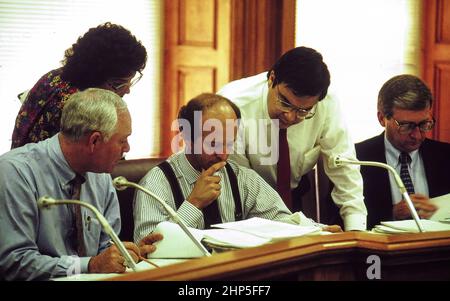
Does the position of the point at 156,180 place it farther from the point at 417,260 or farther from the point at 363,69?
the point at 363,69

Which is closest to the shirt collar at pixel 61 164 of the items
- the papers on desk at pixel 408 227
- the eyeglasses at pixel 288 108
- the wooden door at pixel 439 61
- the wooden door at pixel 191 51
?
the eyeglasses at pixel 288 108

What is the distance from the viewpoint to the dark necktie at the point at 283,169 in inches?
128

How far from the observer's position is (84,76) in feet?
9.18

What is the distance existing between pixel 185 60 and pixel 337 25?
118cm

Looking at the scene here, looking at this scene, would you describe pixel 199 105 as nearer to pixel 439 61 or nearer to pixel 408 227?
pixel 408 227

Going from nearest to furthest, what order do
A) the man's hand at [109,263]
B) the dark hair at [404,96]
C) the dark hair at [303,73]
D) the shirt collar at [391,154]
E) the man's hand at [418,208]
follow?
the man's hand at [109,263] < the dark hair at [303,73] < the man's hand at [418,208] < the dark hair at [404,96] < the shirt collar at [391,154]

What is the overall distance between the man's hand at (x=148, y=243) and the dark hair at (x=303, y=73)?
883mm

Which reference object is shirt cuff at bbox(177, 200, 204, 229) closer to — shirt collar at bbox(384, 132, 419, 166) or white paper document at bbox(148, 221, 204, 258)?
white paper document at bbox(148, 221, 204, 258)

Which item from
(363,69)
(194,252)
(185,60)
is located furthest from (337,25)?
(194,252)

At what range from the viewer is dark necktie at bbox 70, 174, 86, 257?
233 centimetres

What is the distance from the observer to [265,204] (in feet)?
9.69

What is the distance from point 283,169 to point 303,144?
159 millimetres

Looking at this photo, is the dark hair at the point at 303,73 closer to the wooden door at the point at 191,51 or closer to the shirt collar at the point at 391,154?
the shirt collar at the point at 391,154

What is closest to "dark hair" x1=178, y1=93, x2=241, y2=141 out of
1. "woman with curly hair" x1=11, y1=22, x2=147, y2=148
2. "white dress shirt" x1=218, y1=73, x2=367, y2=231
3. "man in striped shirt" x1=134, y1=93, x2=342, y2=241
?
"man in striped shirt" x1=134, y1=93, x2=342, y2=241
